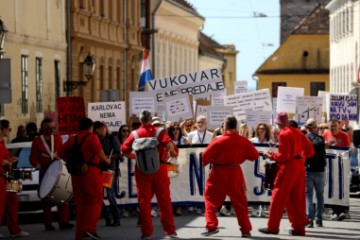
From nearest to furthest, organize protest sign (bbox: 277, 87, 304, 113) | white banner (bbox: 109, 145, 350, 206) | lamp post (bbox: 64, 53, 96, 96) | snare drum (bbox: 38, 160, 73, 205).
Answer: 1. snare drum (bbox: 38, 160, 73, 205)
2. white banner (bbox: 109, 145, 350, 206)
3. protest sign (bbox: 277, 87, 304, 113)
4. lamp post (bbox: 64, 53, 96, 96)

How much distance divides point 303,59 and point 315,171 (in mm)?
73628

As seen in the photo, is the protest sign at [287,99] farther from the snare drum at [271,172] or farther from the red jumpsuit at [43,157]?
the red jumpsuit at [43,157]

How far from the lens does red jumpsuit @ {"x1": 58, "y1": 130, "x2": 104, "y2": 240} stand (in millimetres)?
19438

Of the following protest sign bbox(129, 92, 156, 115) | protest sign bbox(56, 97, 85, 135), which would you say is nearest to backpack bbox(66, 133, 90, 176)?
protest sign bbox(56, 97, 85, 135)

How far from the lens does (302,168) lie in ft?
66.9

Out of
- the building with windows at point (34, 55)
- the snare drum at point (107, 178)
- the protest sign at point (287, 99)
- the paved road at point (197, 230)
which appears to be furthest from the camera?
the building with windows at point (34, 55)

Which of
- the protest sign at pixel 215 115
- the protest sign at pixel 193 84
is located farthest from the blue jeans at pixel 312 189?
the protest sign at pixel 193 84

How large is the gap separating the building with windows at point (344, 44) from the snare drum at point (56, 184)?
40130 mm

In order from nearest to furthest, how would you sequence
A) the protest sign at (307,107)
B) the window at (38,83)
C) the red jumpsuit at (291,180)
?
the red jumpsuit at (291,180), the protest sign at (307,107), the window at (38,83)

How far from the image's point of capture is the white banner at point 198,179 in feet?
78.5

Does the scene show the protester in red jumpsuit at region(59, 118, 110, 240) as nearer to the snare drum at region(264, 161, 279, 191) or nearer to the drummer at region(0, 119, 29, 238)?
the drummer at region(0, 119, 29, 238)

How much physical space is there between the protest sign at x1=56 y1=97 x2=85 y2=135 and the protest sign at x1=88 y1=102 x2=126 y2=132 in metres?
1.78

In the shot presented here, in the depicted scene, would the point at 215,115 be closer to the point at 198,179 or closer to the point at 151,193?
the point at 198,179

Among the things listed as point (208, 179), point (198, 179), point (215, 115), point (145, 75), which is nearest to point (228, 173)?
point (208, 179)
